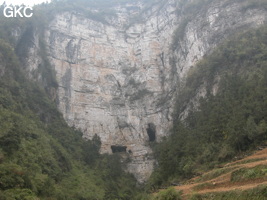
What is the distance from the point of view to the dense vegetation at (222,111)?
18.2 meters

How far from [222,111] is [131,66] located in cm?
2171

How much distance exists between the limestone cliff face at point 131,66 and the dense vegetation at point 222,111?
239cm

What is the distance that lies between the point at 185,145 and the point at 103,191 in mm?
7983

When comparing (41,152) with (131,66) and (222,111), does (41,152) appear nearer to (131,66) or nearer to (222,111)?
(222,111)

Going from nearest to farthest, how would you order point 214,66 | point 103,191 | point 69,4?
point 103,191, point 214,66, point 69,4

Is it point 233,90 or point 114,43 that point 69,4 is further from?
point 233,90

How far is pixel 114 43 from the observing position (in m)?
43.2

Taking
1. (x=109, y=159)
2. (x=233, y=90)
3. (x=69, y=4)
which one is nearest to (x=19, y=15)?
(x=69, y=4)

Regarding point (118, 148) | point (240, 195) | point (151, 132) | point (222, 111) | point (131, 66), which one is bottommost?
point (240, 195)

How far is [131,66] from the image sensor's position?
1610 inches

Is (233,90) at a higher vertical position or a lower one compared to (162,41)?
lower
